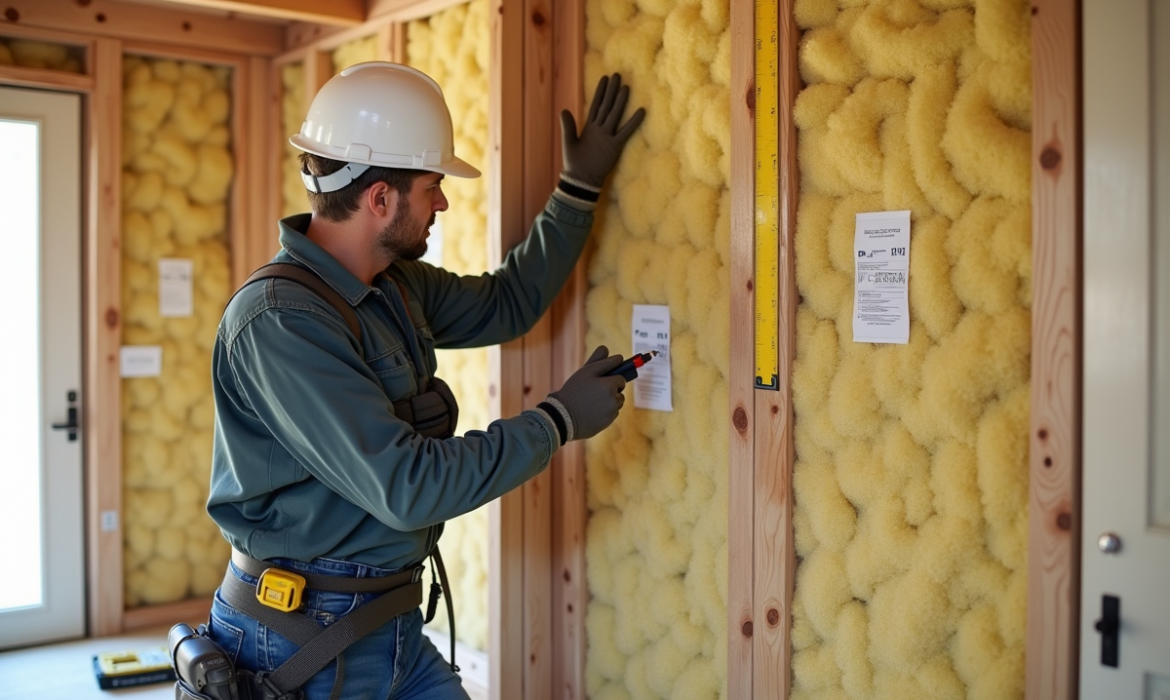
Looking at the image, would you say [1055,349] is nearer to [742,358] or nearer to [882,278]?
[882,278]

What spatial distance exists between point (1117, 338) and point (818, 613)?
85cm

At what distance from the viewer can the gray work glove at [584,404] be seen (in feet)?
6.84

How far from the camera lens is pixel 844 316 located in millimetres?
2049

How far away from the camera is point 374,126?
6.98ft

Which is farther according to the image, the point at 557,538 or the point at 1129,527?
the point at 557,538

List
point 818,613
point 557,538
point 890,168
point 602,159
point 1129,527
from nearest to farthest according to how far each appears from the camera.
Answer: point 1129,527
point 890,168
point 818,613
point 602,159
point 557,538

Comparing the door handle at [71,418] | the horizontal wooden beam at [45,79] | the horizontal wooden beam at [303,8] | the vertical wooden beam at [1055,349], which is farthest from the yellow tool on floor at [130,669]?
the vertical wooden beam at [1055,349]

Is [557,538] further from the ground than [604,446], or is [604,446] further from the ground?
[604,446]

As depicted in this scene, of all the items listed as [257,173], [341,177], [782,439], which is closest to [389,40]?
[257,173]

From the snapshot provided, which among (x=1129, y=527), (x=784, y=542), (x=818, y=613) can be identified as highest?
(x=1129, y=527)

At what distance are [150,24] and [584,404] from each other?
3.15m

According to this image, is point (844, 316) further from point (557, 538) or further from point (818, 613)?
point (557, 538)

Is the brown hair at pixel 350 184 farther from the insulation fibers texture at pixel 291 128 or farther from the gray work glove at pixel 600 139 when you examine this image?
the insulation fibers texture at pixel 291 128

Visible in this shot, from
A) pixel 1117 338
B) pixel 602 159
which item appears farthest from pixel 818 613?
pixel 602 159
